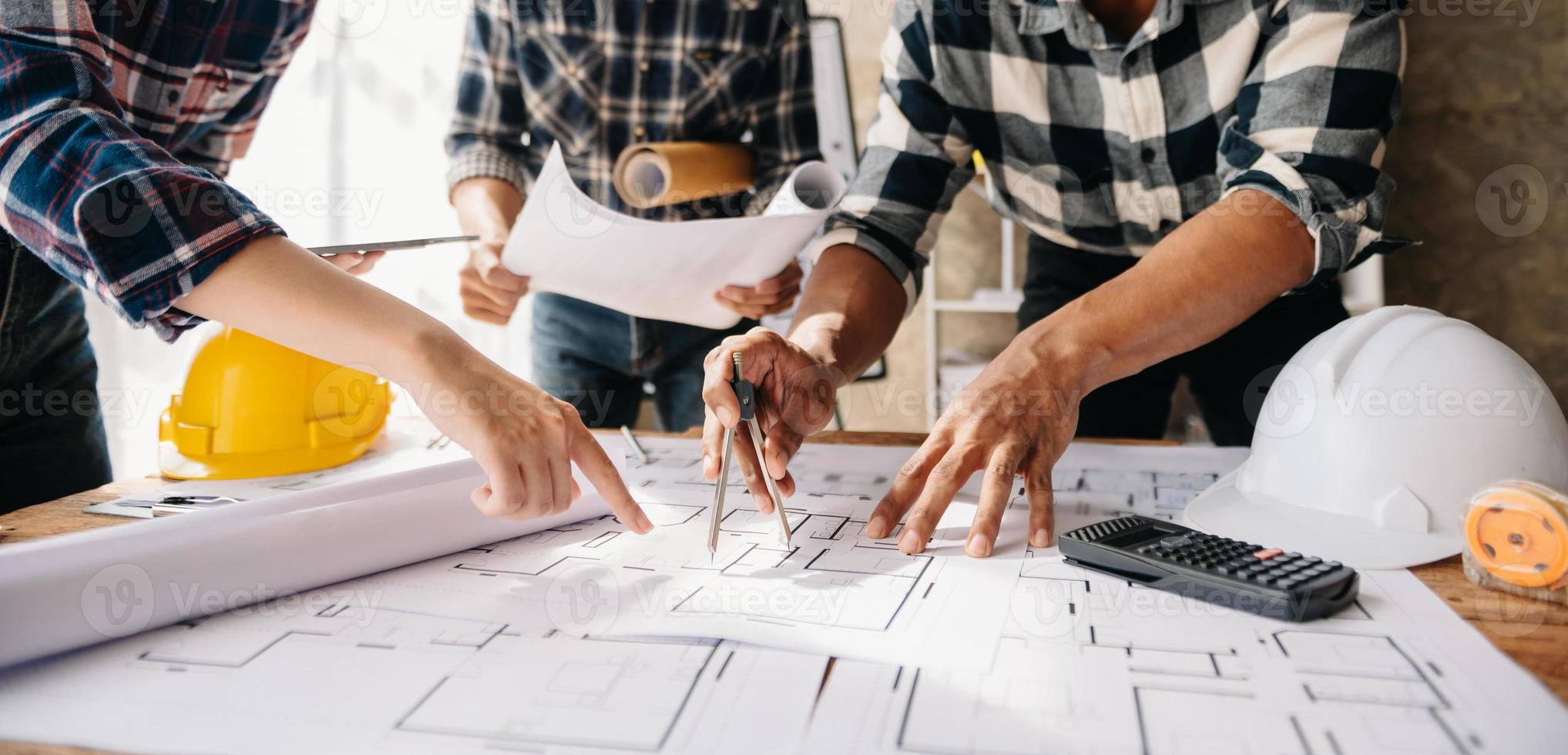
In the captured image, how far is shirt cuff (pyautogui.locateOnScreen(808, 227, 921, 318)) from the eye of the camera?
1.28 meters

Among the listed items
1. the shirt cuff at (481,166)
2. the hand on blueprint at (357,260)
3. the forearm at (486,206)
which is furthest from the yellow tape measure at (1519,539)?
the shirt cuff at (481,166)

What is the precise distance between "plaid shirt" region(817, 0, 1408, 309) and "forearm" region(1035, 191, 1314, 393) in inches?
1.2

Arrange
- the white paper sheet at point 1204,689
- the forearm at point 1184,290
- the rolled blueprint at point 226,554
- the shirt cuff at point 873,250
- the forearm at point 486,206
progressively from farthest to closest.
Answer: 1. the forearm at point 486,206
2. the shirt cuff at point 873,250
3. the forearm at point 1184,290
4. the rolled blueprint at point 226,554
5. the white paper sheet at point 1204,689

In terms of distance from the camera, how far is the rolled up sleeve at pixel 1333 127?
1.00m

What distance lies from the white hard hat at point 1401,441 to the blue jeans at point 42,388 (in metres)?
1.28

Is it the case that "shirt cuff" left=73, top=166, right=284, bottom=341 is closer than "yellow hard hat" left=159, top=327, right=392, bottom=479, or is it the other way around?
"shirt cuff" left=73, top=166, right=284, bottom=341

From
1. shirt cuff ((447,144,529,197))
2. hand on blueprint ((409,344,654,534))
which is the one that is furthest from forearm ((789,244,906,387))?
shirt cuff ((447,144,529,197))

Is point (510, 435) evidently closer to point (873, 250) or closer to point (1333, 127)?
point (873, 250)

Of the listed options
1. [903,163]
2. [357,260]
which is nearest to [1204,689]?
[903,163]

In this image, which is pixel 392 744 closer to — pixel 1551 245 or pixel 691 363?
pixel 691 363

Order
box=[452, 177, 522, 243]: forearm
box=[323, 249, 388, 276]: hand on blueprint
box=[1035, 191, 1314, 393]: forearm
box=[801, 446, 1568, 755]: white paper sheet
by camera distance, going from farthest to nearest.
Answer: box=[452, 177, 522, 243]: forearm < box=[323, 249, 388, 276]: hand on blueprint < box=[1035, 191, 1314, 393]: forearm < box=[801, 446, 1568, 755]: white paper sheet

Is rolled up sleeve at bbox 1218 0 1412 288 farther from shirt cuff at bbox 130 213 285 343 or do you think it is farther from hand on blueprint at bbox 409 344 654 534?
shirt cuff at bbox 130 213 285 343

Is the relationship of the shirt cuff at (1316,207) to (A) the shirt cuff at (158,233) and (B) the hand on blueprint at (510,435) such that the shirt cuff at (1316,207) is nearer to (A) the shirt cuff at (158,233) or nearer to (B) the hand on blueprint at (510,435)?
(B) the hand on blueprint at (510,435)

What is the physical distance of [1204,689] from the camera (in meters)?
0.56
